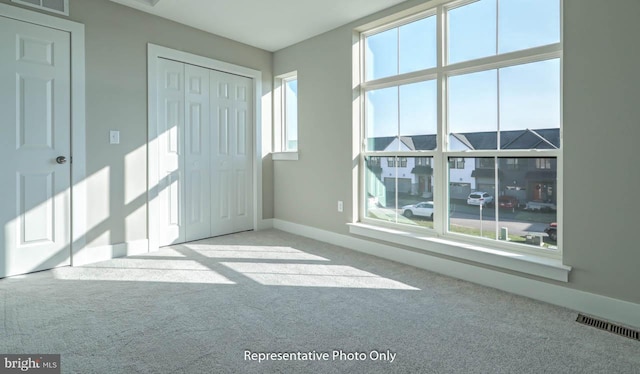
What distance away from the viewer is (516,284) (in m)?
2.54

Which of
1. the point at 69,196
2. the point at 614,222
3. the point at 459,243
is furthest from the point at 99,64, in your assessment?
the point at 614,222

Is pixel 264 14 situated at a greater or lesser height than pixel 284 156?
greater

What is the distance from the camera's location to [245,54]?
446 cm

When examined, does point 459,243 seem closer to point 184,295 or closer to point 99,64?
point 184,295

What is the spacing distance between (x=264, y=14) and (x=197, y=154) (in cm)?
174


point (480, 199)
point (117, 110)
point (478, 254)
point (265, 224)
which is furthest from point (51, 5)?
point (478, 254)

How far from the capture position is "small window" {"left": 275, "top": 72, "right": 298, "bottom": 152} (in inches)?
185

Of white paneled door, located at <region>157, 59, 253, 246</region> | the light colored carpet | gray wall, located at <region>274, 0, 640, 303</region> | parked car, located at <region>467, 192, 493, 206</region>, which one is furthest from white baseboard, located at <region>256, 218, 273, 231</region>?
gray wall, located at <region>274, 0, 640, 303</region>

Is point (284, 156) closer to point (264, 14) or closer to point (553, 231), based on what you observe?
point (264, 14)

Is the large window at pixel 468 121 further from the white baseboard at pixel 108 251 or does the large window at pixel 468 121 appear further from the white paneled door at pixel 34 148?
the white paneled door at pixel 34 148

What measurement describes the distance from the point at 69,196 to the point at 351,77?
9.74 ft

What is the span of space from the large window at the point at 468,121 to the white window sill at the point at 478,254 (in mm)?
112

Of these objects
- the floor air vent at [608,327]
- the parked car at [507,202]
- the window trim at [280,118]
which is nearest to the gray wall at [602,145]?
the floor air vent at [608,327]

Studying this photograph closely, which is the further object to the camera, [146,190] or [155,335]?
[146,190]
